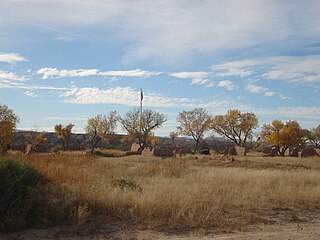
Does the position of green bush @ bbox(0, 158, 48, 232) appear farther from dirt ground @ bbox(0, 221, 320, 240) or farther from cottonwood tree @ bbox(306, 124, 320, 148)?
cottonwood tree @ bbox(306, 124, 320, 148)

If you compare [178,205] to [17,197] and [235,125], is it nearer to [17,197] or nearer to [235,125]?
[17,197]

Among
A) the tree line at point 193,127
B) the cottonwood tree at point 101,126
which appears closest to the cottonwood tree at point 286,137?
the tree line at point 193,127

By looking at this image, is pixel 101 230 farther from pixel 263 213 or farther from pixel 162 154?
pixel 162 154

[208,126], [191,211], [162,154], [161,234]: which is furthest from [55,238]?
[208,126]

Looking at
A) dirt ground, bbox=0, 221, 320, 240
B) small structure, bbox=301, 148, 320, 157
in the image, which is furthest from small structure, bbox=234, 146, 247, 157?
dirt ground, bbox=0, 221, 320, 240

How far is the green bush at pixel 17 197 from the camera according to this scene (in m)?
7.81

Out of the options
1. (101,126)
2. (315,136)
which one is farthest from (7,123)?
(315,136)

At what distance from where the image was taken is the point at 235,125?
74875 millimetres

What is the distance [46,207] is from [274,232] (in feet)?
16.7

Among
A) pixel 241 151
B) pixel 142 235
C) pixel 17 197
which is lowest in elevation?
pixel 142 235

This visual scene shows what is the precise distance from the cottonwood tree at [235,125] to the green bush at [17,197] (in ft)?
218

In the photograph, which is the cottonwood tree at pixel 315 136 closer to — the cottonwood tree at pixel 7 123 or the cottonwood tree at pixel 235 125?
the cottonwood tree at pixel 235 125

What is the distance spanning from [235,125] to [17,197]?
6889 cm

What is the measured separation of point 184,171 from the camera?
1808 centimetres
